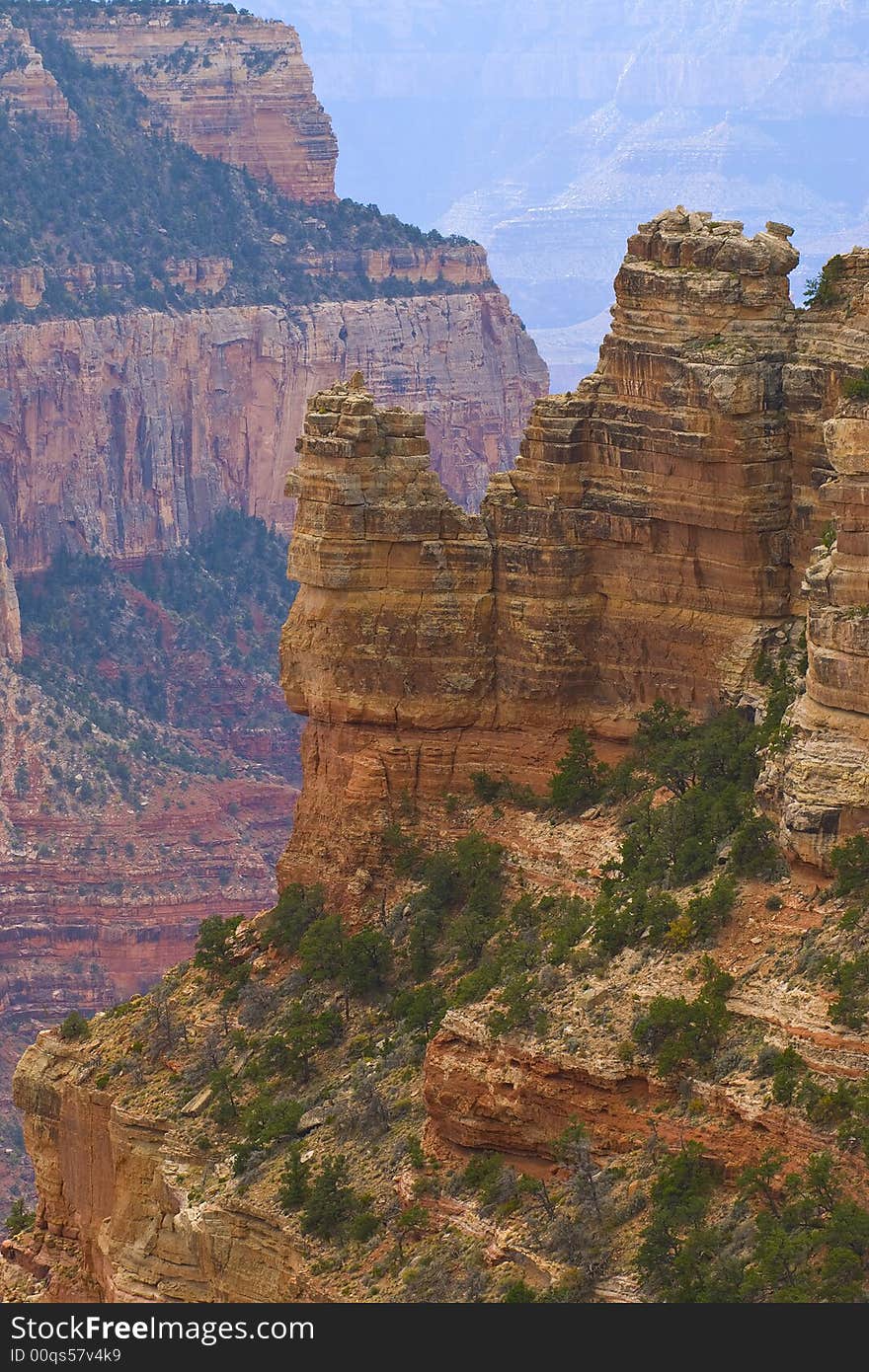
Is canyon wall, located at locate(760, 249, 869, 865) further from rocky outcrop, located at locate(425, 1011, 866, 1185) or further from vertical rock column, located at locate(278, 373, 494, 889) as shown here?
vertical rock column, located at locate(278, 373, 494, 889)

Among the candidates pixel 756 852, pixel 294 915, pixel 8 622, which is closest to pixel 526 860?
pixel 294 915

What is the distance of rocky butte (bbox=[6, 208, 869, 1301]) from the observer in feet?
249

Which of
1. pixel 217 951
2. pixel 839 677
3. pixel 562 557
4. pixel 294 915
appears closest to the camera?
pixel 839 677

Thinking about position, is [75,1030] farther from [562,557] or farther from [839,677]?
[839,677]

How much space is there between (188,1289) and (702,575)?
17456 millimetres

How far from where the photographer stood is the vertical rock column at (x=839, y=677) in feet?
246

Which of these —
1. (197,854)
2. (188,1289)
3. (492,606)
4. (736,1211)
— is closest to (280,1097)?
(188,1289)

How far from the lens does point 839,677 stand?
2980 inches

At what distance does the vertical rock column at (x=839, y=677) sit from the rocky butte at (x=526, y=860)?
0.07m

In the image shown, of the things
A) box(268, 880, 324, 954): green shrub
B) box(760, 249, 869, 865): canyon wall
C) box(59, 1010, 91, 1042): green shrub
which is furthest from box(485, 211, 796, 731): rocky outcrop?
box(59, 1010, 91, 1042): green shrub

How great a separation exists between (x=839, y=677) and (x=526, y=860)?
14.8 metres

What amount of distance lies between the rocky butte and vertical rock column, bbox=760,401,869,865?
0.07 m

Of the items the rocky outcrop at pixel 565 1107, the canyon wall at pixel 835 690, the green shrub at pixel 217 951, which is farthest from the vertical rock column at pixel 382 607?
the canyon wall at pixel 835 690

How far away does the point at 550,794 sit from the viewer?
9056cm
